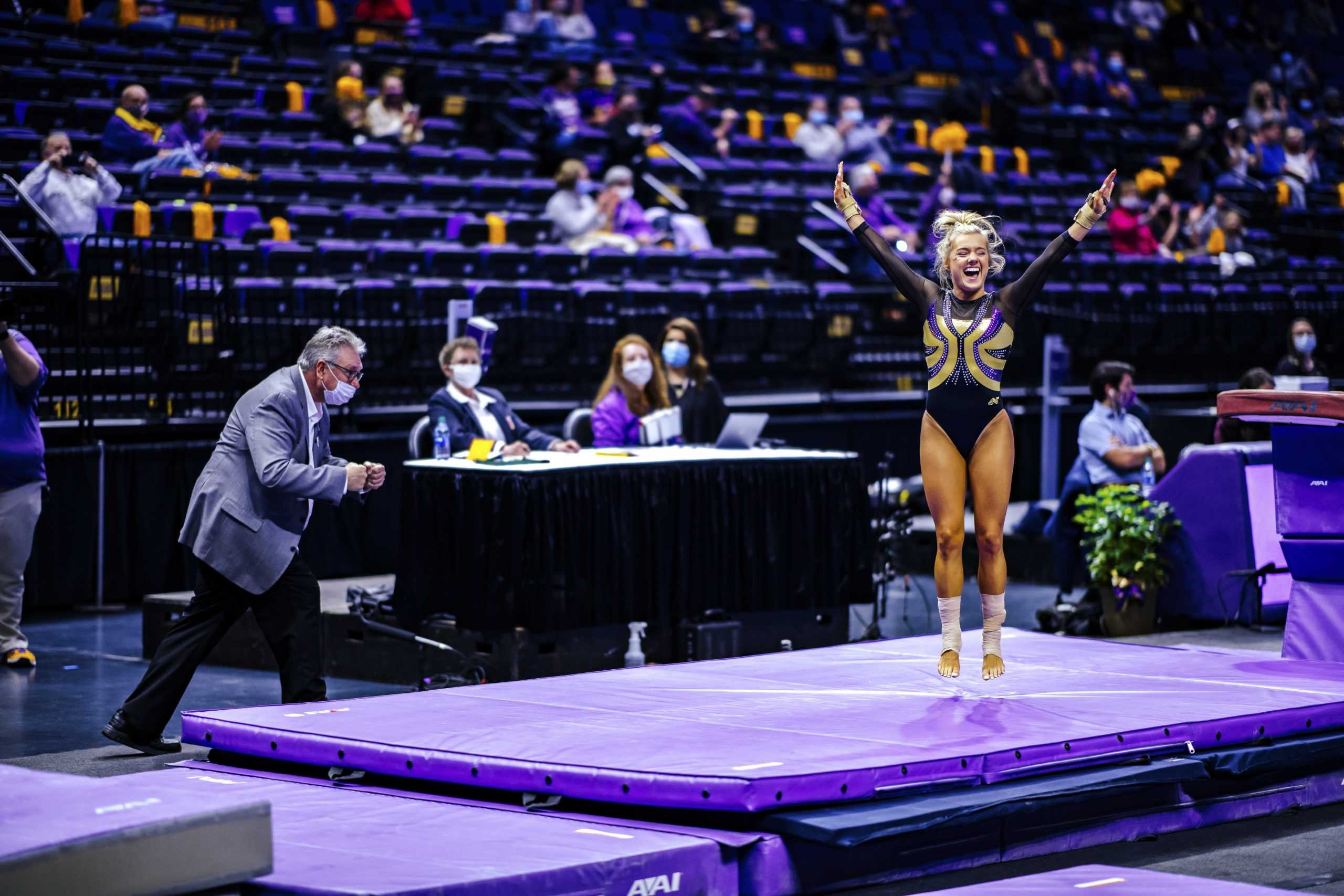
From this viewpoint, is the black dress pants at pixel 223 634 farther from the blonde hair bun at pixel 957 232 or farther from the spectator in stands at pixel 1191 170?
the spectator in stands at pixel 1191 170

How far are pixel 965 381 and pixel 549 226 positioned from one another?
790 cm

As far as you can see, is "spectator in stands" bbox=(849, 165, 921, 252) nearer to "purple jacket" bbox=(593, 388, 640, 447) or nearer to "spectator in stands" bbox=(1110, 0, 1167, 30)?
"purple jacket" bbox=(593, 388, 640, 447)

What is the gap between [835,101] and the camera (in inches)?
716

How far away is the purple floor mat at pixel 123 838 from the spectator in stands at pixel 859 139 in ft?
44.4

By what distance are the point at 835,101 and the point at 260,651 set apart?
39.0 feet

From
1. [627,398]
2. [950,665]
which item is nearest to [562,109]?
[627,398]

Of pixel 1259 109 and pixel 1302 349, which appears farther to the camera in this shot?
pixel 1259 109

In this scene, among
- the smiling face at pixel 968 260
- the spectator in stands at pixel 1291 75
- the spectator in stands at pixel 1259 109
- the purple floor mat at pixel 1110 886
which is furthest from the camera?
the spectator in stands at pixel 1291 75

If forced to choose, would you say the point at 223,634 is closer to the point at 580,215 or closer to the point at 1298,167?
the point at 580,215

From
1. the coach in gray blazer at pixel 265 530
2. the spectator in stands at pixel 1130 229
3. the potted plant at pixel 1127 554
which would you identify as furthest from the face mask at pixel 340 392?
the spectator in stands at pixel 1130 229

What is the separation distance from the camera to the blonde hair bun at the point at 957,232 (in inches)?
222

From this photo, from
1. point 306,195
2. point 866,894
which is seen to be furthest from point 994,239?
point 306,195

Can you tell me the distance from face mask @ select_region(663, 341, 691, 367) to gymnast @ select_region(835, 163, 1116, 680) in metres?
3.23

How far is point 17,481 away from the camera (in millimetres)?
7484
